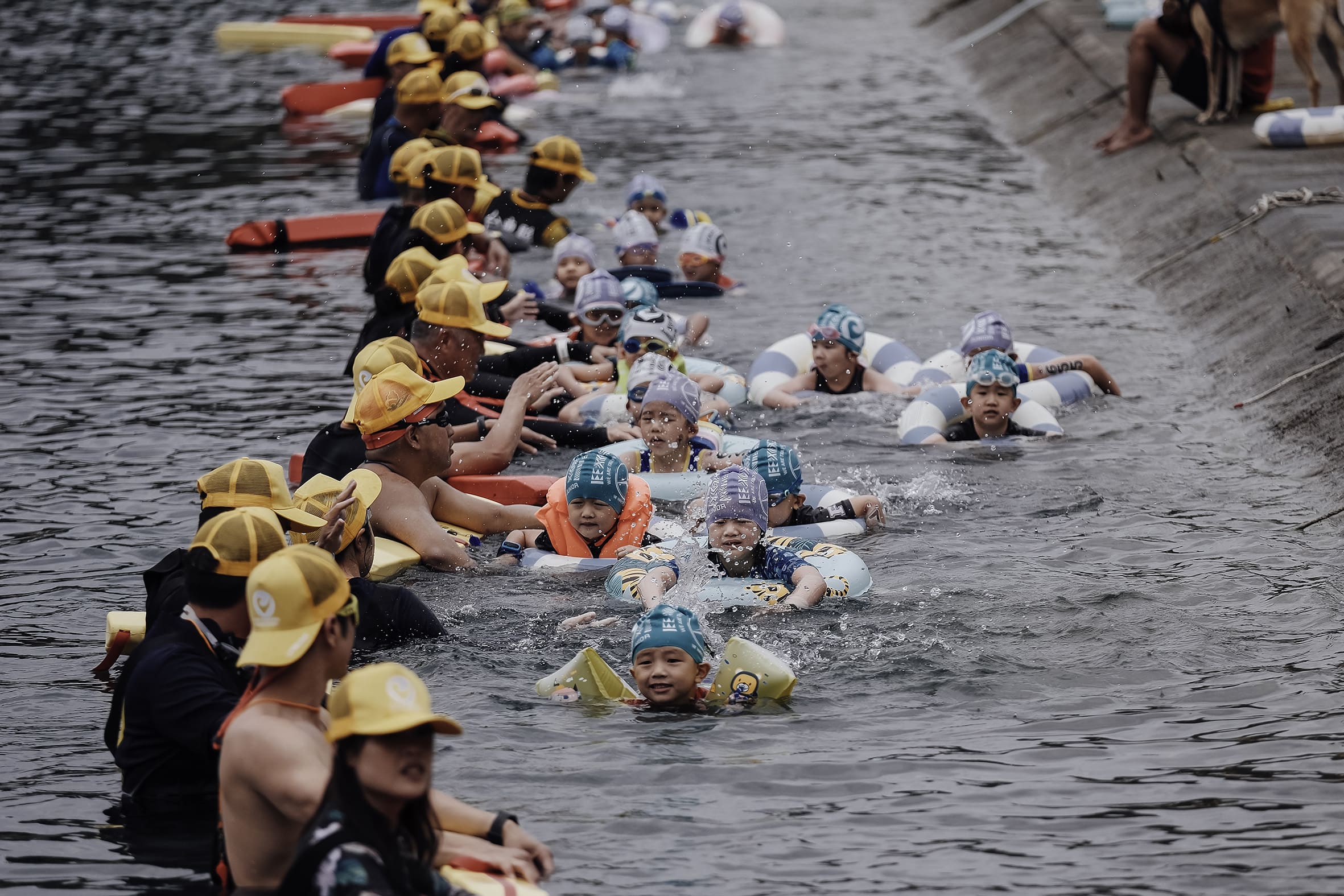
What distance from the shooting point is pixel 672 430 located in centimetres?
1052

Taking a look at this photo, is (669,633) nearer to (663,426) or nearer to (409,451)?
(409,451)

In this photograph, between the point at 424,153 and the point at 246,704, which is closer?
the point at 246,704

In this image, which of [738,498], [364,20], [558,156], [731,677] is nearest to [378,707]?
[731,677]

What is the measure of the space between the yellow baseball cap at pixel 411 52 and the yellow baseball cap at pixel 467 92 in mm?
978

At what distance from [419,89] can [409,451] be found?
27.4 feet

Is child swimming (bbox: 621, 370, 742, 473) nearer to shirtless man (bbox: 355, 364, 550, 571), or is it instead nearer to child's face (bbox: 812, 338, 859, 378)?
shirtless man (bbox: 355, 364, 550, 571)

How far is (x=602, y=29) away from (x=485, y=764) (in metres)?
25.4

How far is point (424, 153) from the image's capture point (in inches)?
585

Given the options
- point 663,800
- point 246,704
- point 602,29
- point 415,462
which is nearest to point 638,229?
point 415,462

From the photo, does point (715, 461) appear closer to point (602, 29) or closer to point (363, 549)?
point (363, 549)

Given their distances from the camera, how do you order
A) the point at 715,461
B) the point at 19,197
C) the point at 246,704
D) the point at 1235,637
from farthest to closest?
the point at 19,197 → the point at 715,461 → the point at 1235,637 → the point at 246,704

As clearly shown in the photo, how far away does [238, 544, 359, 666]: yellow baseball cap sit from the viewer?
16.8 ft

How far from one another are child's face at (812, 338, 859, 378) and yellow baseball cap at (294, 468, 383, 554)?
5542 millimetres

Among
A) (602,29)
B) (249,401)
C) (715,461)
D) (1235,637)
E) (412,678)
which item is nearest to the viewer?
(412,678)
